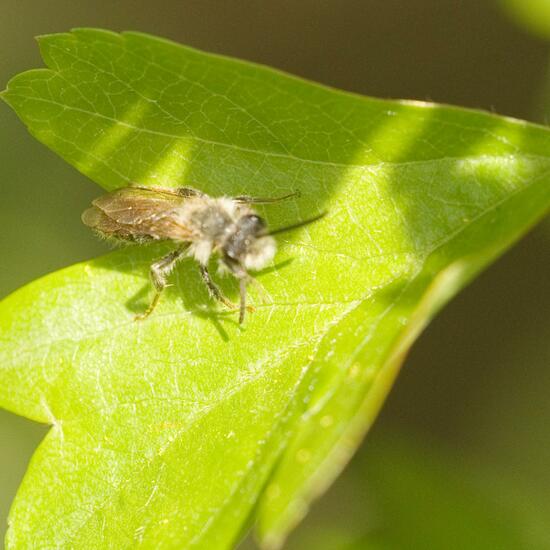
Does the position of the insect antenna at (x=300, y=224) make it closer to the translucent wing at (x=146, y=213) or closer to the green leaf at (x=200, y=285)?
the green leaf at (x=200, y=285)

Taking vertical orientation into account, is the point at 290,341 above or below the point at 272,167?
below

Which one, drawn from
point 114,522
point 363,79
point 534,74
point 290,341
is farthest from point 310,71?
point 114,522

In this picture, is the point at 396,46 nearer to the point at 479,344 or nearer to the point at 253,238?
the point at 479,344

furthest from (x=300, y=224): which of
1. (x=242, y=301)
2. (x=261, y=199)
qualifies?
(x=242, y=301)

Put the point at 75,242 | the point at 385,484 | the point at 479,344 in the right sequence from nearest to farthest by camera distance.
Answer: the point at 385,484 < the point at 75,242 < the point at 479,344

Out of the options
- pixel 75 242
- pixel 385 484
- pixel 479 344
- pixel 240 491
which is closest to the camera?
pixel 240 491

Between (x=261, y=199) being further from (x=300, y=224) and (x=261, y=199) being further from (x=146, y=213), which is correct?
(x=146, y=213)

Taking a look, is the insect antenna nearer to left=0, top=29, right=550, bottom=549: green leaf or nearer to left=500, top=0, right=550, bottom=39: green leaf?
left=0, top=29, right=550, bottom=549: green leaf

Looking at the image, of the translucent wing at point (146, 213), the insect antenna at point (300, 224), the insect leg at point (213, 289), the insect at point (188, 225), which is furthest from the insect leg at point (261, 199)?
the insect leg at point (213, 289)
